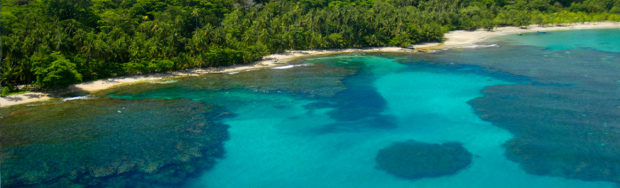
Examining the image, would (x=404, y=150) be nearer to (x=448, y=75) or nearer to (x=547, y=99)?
(x=547, y=99)

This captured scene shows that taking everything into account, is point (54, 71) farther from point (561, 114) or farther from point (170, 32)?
point (561, 114)

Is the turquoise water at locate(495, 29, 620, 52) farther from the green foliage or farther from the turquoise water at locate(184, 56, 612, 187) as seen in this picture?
the green foliage

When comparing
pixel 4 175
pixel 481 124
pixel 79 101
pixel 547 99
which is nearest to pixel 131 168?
pixel 4 175

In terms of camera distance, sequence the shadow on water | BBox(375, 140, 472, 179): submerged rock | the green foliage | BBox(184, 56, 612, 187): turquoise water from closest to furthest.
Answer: BBox(184, 56, 612, 187): turquoise water, BBox(375, 140, 472, 179): submerged rock, the shadow on water, the green foliage

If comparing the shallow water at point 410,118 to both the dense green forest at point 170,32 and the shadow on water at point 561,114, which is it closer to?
the shadow on water at point 561,114

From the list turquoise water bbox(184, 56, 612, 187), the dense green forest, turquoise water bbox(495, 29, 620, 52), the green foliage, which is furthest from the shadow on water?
the green foliage

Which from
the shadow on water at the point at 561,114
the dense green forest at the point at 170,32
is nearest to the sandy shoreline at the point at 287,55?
the dense green forest at the point at 170,32
